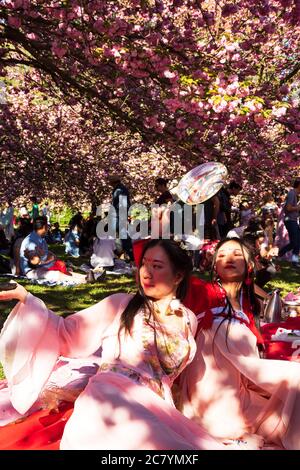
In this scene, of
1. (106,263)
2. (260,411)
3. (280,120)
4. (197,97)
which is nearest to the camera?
(260,411)

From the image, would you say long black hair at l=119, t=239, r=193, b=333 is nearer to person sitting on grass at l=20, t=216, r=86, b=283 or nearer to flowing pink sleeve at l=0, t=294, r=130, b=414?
flowing pink sleeve at l=0, t=294, r=130, b=414

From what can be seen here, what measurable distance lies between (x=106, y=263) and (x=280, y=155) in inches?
196

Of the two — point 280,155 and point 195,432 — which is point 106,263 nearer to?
point 280,155

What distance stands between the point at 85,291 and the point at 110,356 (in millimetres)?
6290

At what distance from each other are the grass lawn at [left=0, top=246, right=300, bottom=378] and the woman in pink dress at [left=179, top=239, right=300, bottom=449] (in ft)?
12.3

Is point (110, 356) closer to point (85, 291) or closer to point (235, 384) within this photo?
point (235, 384)

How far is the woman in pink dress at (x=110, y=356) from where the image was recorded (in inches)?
120

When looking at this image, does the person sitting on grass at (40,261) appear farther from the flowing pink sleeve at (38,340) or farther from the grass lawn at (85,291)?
the flowing pink sleeve at (38,340)

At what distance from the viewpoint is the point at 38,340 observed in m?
3.43

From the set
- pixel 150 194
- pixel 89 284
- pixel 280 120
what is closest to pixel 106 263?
pixel 89 284

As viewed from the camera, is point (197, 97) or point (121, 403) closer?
point (121, 403)

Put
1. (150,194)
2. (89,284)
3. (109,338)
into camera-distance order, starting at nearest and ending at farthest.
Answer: (109,338), (89,284), (150,194)

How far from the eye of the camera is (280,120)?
7.64 metres

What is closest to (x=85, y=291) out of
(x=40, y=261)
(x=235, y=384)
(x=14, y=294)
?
(x=40, y=261)
